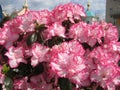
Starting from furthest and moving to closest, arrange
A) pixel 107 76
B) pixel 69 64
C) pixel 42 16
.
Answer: pixel 42 16 → pixel 107 76 → pixel 69 64

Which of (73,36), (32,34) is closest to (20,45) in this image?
(32,34)

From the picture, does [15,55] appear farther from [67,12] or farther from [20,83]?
[67,12]

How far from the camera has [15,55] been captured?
2.45 m

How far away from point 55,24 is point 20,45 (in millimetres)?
229

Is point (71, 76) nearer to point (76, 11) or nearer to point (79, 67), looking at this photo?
point (79, 67)

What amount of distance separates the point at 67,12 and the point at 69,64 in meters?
0.46

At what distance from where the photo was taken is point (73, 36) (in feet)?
8.27

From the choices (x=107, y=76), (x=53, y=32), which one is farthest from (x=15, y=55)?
(x=107, y=76)

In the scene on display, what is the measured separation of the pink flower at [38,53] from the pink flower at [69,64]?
0.08 meters

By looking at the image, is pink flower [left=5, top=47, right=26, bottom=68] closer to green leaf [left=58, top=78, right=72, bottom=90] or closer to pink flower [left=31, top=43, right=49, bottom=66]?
pink flower [left=31, top=43, right=49, bottom=66]

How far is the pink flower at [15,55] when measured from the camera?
7.95 ft

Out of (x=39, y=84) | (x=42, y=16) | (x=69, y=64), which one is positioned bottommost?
(x=39, y=84)

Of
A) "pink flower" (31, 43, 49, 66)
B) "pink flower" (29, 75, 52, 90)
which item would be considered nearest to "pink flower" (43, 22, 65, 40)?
"pink flower" (31, 43, 49, 66)

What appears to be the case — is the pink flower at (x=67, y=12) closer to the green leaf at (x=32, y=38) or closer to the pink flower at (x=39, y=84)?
the green leaf at (x=32, y=38)
